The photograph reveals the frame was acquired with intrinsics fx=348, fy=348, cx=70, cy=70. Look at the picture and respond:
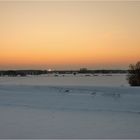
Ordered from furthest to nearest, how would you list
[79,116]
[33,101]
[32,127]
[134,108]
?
[33,101]
[134,108]
[79,116]
[32,127]

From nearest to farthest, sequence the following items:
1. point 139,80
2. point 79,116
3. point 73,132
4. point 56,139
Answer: point 56,139, point 73,132, point 79,116, point 139,80

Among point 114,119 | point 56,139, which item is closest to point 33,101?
point 114,119

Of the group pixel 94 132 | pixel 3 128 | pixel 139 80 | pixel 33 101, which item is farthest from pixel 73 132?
pixel 139 80

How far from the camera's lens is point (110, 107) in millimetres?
18031

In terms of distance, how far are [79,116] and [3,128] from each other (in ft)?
13.8

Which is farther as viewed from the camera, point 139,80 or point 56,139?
point 139,80

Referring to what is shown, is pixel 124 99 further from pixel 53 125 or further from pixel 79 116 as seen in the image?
pixel 53 125

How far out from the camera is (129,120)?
13.3 metres

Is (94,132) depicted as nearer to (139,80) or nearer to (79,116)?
(79,116)

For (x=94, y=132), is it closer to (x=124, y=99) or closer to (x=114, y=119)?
(x=114, y=119)

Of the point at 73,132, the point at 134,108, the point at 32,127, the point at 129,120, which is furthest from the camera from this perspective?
the point at 134,108

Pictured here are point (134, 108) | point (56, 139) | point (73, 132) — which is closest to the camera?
point (56, 139)

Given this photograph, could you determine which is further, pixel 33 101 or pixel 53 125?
pixel 33 101

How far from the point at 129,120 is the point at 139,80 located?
32.8 metres
